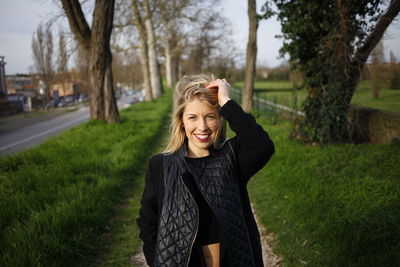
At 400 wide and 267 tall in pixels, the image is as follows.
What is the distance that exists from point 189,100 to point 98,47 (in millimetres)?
9941

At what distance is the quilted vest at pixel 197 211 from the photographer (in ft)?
5.98

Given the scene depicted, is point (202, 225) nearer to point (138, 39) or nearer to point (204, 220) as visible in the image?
point (204, 220)

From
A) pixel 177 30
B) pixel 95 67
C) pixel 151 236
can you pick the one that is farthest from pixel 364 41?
pixel 177 30

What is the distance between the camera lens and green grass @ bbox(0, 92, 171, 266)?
337 centimetres

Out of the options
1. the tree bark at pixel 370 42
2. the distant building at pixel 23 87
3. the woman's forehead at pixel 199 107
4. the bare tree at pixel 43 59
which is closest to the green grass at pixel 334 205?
the tree bark at pixel 370 42

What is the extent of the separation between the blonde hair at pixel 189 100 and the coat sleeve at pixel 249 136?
183 mm

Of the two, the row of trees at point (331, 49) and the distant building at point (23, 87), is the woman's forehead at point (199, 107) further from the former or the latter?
the distant building at point (23, 87)

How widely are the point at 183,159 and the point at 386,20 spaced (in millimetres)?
6135

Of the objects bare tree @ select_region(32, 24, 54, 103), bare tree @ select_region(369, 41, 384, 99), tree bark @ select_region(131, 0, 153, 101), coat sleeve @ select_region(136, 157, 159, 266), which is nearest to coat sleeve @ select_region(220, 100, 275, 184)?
coat sleeve @ select_region(136, 157, 159, 266)

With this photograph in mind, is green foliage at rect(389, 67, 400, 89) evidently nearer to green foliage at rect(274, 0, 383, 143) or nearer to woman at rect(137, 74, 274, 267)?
green foliage at rect(274, 0, 383, 143)

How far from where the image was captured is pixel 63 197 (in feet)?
15.3

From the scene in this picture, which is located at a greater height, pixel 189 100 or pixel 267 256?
pixel 189 100

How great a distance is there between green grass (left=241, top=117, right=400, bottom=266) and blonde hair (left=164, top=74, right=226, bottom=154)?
6.64ft

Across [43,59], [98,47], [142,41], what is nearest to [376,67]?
[98,47]
